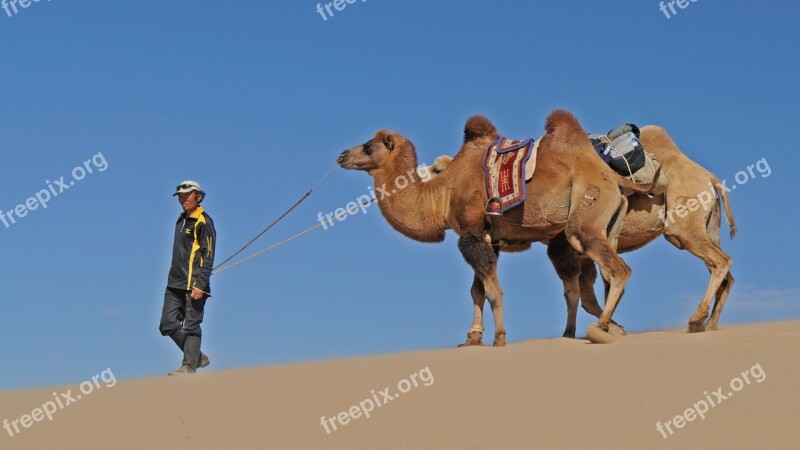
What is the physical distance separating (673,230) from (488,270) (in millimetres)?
3311

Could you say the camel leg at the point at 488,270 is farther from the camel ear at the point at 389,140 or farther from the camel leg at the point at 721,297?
the camel leg at the point at 721,297

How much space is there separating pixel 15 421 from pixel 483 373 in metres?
4.34

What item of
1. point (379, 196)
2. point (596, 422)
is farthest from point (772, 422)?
point (379, 196)

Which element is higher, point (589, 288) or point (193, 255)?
point (193, 255)

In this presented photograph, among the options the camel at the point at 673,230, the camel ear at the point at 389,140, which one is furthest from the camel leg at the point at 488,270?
the camel ear at the point at 389,140

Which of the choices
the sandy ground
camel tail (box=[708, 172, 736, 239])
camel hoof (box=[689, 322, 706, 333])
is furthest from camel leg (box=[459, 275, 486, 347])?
camel tail (box=[708, 172, 736, 239])

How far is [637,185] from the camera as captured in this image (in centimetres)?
1354

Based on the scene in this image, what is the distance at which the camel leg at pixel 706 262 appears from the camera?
520 inches

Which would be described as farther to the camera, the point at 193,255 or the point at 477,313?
the point at 477,313

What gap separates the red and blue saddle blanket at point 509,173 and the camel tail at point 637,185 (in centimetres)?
116

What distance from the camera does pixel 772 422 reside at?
7.51m

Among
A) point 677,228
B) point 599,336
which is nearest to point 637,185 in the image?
point 677,228

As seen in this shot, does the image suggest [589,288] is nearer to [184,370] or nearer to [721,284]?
[721,284]

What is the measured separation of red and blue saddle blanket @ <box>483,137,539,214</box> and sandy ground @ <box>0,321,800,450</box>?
2.58m
